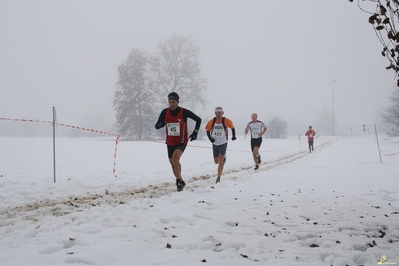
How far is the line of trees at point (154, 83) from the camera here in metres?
33.9

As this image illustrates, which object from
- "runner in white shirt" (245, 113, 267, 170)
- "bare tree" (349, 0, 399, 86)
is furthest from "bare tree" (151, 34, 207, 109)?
"bare tree" (349, 0, 399, 86)

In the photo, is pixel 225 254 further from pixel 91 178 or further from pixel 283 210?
pixel 91 178

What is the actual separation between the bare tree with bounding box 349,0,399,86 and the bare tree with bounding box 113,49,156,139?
104ft

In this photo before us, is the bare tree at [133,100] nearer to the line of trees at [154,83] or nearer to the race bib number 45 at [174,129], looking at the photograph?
the line of trees at [154,83]

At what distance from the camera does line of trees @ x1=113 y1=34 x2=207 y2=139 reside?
111ft

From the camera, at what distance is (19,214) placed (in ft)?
15.3

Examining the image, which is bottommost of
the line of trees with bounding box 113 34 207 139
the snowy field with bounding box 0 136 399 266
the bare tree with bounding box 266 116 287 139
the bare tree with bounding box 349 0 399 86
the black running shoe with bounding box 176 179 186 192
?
the snowy field with bounding box 0 136 399 266

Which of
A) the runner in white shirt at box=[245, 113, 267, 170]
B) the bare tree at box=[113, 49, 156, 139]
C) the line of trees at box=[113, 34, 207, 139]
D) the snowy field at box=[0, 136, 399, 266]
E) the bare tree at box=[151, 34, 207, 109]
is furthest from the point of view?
the bare tree at box=[151, 34, 207, 109]

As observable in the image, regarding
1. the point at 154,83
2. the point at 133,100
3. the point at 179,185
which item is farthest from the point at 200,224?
the point at 154,83

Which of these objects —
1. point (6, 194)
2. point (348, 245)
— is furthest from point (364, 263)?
point (6, 194)

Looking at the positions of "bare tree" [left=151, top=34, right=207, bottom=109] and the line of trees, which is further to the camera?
"bare tree" [left=151, top=34, right=207, bottom=109]

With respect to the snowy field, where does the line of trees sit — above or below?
above

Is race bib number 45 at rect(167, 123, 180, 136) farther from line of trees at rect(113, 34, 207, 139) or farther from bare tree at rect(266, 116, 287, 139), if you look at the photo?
bare tree at rect(266, 116, 287, 139)

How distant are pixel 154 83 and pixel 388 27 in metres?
33.4
